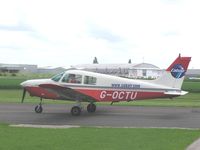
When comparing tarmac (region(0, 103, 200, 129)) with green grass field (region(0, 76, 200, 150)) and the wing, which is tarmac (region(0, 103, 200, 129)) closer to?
the wing

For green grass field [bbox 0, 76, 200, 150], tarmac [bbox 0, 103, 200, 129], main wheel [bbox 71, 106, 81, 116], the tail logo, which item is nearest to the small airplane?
the tail logo

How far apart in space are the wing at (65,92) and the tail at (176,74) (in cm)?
395

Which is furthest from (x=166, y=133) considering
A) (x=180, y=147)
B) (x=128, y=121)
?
(x=128, y=121)

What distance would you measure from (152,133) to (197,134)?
147 cm

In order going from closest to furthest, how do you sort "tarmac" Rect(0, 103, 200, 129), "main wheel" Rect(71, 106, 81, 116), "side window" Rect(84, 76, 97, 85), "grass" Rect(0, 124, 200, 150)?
"grass" Rect(0, 124, 200, 150), "tarmac" Rect(0, 103, 200, 129), "main wheel" Rect(71, 106, 81, 116), "side window" Rect(84, 76, 97, 85)

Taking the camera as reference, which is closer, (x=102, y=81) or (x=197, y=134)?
(x=197, y=134)

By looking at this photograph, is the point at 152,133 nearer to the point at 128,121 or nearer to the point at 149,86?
the point at 128,121

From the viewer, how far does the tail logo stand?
23.1 metres

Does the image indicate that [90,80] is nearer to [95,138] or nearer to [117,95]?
[117,95]

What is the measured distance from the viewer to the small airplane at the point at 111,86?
22844 mm

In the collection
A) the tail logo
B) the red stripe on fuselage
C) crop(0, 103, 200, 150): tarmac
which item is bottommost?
crop(0, 103, 200, 150): tarmac

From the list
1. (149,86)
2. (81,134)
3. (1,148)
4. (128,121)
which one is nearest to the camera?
(1,148)

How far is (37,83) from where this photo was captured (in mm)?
23391

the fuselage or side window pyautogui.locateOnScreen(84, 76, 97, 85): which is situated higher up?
side window pyautogui.locateOnScreen(84, 76, 97, 85)
